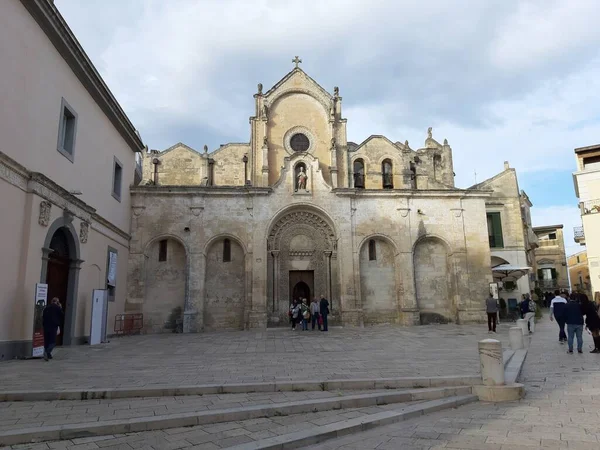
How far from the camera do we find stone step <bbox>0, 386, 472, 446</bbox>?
204 inches

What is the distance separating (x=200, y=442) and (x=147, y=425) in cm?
95

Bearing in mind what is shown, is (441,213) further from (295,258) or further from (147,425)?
(147,425)

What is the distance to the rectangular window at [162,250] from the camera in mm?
22625

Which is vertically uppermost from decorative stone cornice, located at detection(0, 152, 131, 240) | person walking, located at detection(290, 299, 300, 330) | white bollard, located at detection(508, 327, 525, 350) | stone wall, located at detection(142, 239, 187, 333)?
decorative stone cornice, located at detection(0, 152, 131, 240)

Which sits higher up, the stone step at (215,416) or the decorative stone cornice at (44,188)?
the decorative stone cornice at (44,188)

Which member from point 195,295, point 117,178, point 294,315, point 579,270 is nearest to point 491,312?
point 294,315

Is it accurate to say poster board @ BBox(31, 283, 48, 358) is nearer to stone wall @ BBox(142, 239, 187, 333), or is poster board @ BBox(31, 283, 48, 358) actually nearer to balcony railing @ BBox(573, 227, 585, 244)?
stone wall @ BBox(142, 239, 187, 333)

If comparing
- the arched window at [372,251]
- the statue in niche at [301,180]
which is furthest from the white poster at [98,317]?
the arched window at [372,251]

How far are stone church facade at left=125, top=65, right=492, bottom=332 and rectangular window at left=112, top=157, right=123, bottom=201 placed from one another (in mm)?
1590

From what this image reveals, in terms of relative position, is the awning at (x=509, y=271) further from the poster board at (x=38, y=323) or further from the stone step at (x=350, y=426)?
the poster board at (x=38, y=323)

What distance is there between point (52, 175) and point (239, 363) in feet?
28.7

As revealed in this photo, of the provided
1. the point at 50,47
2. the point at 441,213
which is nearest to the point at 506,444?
the point at 50,47

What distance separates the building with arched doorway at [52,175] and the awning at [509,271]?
21.3 m

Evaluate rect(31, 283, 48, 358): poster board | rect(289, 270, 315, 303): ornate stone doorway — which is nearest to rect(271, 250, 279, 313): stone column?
rect(289, 270, 315, 303): ornate stone doorway
